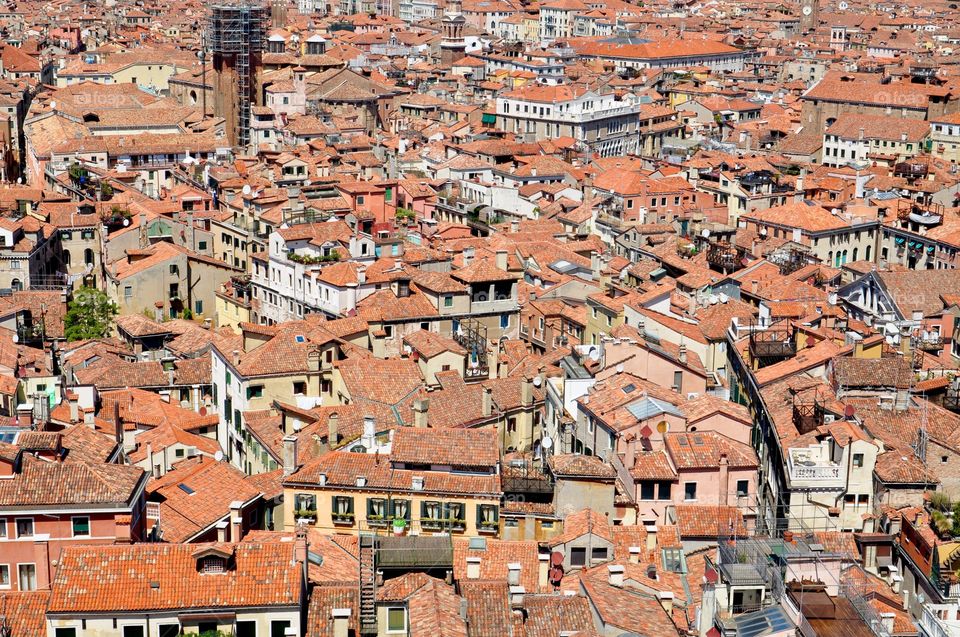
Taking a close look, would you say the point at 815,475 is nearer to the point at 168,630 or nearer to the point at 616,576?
the point at 616,576

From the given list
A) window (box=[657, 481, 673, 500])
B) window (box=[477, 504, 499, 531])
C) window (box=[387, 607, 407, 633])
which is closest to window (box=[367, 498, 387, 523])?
window (box=[477, 504, 499, 531])

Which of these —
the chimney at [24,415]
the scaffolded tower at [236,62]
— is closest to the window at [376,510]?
the chimney at [24,415]

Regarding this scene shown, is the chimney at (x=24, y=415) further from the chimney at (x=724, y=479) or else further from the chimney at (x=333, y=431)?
the chimney at (x=724, y=479)

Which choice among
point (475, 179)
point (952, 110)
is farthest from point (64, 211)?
point (952, 110)

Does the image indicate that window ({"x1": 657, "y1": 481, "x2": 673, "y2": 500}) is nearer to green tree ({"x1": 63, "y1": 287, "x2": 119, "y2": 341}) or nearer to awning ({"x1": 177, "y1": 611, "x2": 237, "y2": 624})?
awning ({"x1": 177, "y1": 611, "x2": 237, "y2": 624})

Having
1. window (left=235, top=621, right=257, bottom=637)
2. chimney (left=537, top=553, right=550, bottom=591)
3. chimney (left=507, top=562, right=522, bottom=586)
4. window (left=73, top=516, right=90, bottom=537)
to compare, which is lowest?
chimney (left=537, top=553, right=550, bottom=591)

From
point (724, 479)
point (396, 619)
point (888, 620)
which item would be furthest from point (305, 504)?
point (888, 620)

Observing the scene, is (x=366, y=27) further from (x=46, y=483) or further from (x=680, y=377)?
(x=46, y=483)
